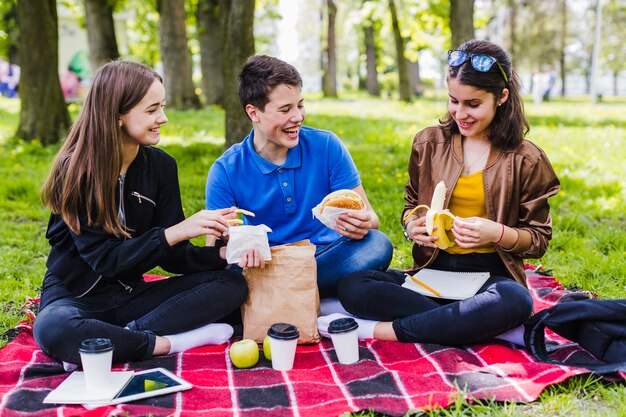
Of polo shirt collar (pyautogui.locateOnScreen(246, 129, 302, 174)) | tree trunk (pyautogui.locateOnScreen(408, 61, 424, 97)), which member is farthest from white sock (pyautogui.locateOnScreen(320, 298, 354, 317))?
tree trunk (pyautogui.locateOnScreen(408, 61, 424, 97))

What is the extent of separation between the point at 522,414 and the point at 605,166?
19.6 feet

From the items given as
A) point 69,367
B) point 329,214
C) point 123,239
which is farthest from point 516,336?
point 69,367

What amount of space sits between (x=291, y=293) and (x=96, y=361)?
3.36ft

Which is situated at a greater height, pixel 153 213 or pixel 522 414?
pixel 153 213

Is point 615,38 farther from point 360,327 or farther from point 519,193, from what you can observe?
point 360,327

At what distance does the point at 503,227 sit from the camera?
3189 millimetres

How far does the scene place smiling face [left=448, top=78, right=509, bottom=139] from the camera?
10.8ft

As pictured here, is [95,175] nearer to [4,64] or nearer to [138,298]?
[138,298]

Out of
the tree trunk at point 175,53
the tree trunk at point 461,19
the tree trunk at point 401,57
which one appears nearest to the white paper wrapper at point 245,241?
the tree trunk at point 461,19

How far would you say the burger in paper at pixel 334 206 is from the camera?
3.37m

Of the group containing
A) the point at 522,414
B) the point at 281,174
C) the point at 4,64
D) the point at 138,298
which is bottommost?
the point at 522,414

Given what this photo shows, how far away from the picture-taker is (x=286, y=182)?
366 cm

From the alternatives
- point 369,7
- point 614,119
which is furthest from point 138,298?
point 369,7

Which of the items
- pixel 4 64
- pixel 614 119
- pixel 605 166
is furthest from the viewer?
pixel 4 64
